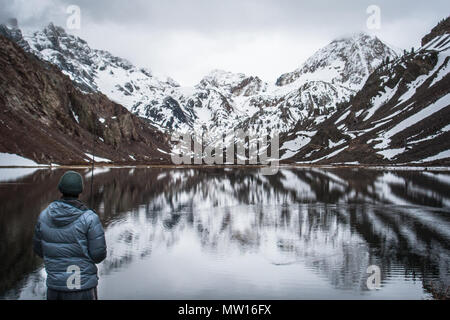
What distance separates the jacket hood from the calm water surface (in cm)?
804

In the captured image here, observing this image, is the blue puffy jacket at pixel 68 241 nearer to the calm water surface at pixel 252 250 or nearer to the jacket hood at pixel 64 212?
the jacket hood at pixel 64 212

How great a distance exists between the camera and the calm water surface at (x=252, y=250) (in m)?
17.2

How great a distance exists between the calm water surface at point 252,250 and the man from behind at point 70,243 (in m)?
7.22

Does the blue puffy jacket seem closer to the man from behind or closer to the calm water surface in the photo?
the man from behind

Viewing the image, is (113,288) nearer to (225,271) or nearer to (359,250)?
(225,271)

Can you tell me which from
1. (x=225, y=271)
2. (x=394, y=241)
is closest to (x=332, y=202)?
(x=394, y=241)

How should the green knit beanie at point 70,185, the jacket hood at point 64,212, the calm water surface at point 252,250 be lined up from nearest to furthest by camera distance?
the jacket hood at point 64,212
the green knit beanie at point 70,185
the calm water surface at point 252,250

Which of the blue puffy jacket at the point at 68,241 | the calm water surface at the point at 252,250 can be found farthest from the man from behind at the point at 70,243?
the calm water surface at the point at 252,250

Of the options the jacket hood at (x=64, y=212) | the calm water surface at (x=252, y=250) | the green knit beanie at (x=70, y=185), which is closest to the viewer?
the jacket hood at (x=64, y=212)

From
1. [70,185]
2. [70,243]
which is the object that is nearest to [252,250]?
[70,243]

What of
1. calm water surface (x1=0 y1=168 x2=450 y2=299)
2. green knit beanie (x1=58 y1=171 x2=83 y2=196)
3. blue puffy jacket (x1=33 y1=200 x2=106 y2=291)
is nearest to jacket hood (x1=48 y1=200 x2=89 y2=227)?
blue puffy jacket (x1=33 y1=200 x2=106 y2=291)

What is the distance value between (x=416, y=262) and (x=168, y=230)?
17.1m

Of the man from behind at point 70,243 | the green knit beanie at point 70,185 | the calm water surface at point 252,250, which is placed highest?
the green knit beanie at point 70,185

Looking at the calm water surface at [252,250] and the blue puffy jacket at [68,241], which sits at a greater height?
the blue puffy jacket at [68,241]
